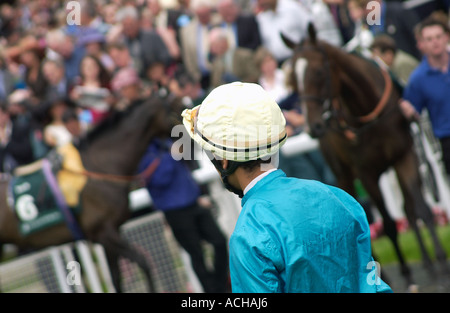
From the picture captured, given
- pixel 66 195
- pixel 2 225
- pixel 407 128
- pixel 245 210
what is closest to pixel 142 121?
pixel 66 195

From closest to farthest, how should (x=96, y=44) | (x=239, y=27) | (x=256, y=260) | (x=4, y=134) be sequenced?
(x=256, y=260) < (x=4, y=134) < (x=239, y=27) < (x=96, y=44)

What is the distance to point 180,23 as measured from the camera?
990 cm

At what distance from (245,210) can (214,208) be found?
4.68 m

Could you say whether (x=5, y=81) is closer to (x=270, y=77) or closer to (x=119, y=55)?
(x=119, y=55)

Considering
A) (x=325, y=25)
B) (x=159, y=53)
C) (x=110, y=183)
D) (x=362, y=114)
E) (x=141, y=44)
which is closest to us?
(x=362, y=114)

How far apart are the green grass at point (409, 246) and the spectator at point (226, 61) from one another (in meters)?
2.14

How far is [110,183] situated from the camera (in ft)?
21.1

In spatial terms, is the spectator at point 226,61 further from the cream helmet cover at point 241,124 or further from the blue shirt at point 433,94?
the cream helmet cover at point 241,124

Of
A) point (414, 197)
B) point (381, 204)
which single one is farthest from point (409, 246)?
point (414, 197)

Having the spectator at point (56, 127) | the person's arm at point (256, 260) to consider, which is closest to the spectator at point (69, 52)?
the spectator at point (56, 127)

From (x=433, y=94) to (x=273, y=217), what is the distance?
4087 mm

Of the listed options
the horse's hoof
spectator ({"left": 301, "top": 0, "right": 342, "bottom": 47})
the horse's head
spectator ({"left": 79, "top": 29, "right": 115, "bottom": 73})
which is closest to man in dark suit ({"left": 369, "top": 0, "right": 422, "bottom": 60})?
spectator ({"left": 301, "top": 0, "right": 342, "bottom": 47})

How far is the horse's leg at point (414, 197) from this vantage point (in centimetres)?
573

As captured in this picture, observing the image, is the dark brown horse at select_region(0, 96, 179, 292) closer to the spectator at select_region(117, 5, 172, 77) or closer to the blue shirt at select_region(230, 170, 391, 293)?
the spectator at select_region(117, 5, 172, 77)
